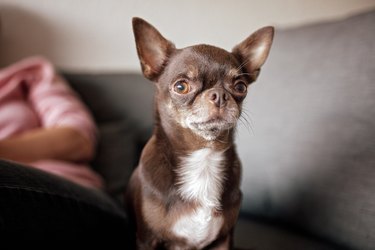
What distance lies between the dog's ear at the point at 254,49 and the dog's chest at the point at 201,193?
226mm

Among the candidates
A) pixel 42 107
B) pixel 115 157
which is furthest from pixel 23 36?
pixel 115 157

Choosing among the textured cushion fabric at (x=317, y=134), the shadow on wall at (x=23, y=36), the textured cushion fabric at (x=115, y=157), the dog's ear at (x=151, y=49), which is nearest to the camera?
the dog's ear at (x=151, y=49)

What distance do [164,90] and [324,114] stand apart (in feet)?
1.78

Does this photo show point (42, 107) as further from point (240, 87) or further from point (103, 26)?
point (240, 87)

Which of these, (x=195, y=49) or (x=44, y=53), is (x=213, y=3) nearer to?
(x=44, y=53)

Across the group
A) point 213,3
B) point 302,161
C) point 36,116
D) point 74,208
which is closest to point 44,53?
point 36,116

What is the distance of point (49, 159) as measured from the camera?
1.31 m

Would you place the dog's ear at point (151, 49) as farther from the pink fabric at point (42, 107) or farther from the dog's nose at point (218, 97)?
the pink fabric at point (42, 107)

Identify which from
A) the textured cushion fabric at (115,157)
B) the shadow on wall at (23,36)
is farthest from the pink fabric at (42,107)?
the shadow on wall at (23,36)

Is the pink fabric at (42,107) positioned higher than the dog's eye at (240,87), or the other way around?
the dog's eye at (240,87)

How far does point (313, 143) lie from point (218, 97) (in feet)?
1.72

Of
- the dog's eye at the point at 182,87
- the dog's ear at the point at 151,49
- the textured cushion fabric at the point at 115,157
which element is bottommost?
the textured cushion fabric at the point at 115,157

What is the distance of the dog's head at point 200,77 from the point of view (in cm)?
78

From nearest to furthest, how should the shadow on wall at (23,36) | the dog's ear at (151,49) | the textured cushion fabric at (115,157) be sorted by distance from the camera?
1. the dog's ear at (151,49)
2. the textured cushion fabric at (115,157)
3. the shadow on wall at (23,36)
